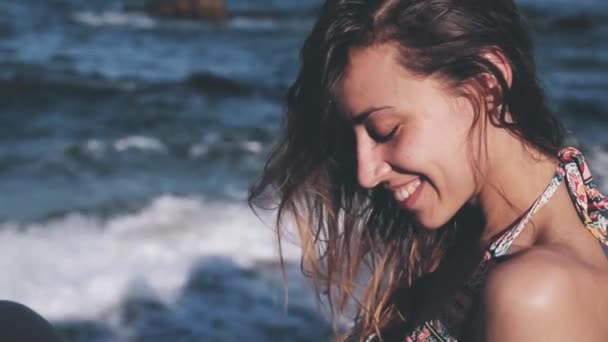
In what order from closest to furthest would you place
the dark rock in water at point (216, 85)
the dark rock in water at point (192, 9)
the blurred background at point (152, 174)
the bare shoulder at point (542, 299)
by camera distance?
the bare shoulder at point (542, 299)
the blurred background at point (152, 174)
the dark rock in water at point (216, 85)
the dark rock in water at point (192, 9)

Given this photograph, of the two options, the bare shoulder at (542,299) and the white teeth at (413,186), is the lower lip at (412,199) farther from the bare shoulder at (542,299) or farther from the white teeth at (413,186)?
the bare shoulder at (542,299)

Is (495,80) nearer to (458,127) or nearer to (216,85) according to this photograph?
(458,127)

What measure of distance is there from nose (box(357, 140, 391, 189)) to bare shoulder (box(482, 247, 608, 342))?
0.39 metres

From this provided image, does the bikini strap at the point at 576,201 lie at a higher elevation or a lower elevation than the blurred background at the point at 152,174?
higher

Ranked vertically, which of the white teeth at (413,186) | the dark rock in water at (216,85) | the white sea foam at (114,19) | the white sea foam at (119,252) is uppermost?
the white teeth at (413,186)

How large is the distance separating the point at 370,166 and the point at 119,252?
4200 mm

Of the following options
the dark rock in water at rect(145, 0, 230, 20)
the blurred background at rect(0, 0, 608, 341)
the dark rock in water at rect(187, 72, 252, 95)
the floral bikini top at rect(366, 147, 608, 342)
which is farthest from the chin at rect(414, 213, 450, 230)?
the dark rock in water at rect(145, 0, 230, 20)

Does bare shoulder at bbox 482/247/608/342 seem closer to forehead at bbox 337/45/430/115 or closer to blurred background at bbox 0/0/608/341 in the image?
forehead at bbox 337/45/430/115

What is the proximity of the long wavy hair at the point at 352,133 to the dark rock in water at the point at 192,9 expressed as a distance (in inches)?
846

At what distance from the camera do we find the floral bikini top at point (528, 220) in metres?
1.96

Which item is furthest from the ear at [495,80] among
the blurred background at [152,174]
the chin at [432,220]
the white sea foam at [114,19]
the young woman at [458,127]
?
the white sea foam at [114,19]

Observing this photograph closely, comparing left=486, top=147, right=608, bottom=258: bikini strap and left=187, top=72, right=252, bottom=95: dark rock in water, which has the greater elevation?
left=486, top=147, right=608, bottom=258: bikini strap

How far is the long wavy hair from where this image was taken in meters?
2.02

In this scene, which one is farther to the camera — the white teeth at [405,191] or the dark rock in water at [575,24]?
the dark rock in water at [575,24]
